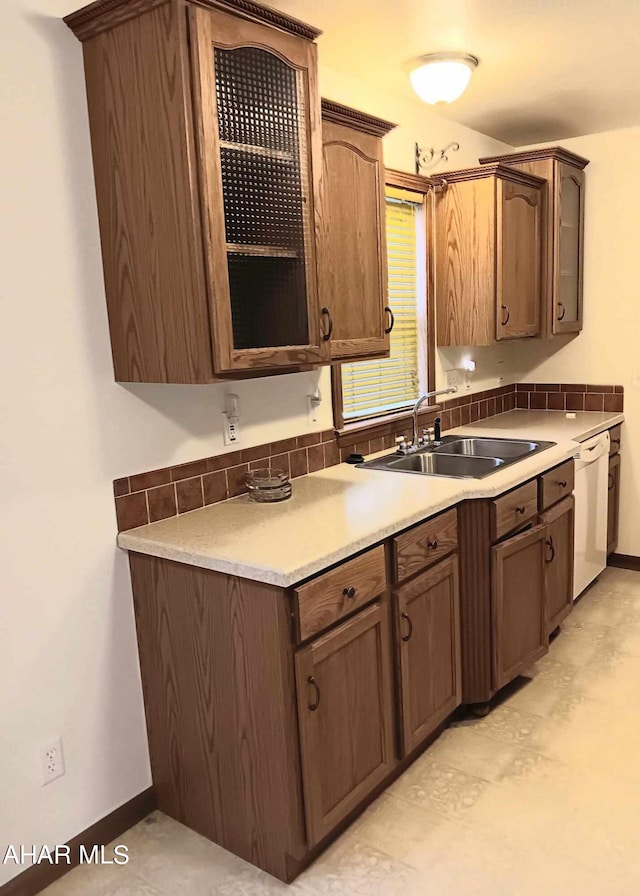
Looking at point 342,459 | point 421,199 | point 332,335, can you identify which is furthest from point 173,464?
point 421,199

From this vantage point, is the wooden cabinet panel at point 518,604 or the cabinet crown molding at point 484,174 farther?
the cabinet crown molding at point 484,174

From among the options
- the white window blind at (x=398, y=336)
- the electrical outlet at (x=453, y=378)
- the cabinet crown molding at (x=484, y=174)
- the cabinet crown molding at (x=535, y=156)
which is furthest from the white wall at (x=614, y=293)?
the white window blind at (x=398, y=336)

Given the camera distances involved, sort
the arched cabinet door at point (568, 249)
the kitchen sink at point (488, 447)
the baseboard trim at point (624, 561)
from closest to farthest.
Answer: the kitchen sink at point (488, 447) → the arched cabinet door at point (568, 249) → the baseboard trim at point (624, 561)

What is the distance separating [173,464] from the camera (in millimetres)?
2305

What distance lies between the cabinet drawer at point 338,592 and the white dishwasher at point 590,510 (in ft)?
5.29

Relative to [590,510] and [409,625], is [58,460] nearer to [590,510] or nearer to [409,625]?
[409,625]

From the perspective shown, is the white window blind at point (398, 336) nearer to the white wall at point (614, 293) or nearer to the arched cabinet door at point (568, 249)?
the arched cabinet door at point (568, 249)

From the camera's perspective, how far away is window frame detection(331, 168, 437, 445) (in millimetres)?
2980

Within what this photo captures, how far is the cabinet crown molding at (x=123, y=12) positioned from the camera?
1.81 m

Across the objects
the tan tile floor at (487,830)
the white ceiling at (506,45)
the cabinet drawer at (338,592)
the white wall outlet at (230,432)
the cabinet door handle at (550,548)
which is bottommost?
the tan tile floor at (487,830)

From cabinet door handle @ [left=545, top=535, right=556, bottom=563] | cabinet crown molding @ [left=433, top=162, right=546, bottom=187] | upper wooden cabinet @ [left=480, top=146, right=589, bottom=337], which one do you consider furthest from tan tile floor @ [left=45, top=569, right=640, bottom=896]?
cabinet crown molding @ [left=433, top=162, right=546, bottom=187]

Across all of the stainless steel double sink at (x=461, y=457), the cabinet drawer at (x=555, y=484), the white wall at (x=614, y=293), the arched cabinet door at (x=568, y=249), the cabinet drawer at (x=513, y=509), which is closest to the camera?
the cabinet drawer at (x=513, y=509)

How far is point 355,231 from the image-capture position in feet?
8.66

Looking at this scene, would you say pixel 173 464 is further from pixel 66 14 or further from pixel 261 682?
pixel 66 14
